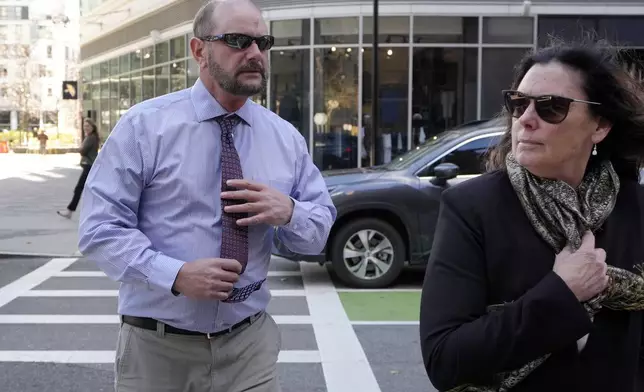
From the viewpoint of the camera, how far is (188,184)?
274cm

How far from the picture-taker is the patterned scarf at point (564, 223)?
1867 millimetres

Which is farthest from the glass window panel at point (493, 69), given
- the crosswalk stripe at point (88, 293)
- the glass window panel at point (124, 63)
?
the glass window panel at point (124, 63)

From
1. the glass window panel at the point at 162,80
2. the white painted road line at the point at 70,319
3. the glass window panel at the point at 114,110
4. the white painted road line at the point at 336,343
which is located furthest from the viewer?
the glass window panel at the point at 114,110

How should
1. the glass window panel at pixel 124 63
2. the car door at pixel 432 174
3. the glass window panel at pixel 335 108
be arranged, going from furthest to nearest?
1. the glass window panel at pixel 124 63
2. the glass window panel at pixel 335 108
3. the car door at pixel 432 174

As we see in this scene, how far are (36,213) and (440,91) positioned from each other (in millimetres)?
10165

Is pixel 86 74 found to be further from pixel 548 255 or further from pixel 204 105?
pixel 548 255

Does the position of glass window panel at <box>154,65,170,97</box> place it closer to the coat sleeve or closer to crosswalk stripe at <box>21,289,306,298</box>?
crosswalk stripe at <box>21,289,306,298</box>

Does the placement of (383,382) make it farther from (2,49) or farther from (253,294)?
(2,49)

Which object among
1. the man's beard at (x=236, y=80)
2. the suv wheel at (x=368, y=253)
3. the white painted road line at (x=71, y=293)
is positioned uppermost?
the man's beard at (x=236, y=80)

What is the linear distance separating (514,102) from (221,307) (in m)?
1.28

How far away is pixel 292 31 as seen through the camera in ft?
68.4

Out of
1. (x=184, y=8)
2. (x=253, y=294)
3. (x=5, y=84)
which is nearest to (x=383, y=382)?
(x=253, y=294)

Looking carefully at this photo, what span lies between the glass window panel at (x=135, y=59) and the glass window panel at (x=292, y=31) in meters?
10.6

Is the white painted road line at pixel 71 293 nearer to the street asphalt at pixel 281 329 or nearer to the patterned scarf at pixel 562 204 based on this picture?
the street asphalt at pixel 281 329
